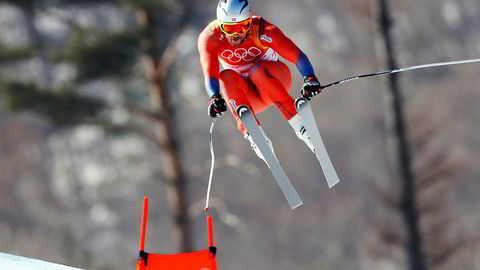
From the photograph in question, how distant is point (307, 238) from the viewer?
28.8m

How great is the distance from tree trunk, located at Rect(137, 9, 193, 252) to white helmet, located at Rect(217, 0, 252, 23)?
27.9 feet

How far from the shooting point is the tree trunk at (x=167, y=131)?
14.1 m

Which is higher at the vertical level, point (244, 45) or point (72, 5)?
point (72, 5)

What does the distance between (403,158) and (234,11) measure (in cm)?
832

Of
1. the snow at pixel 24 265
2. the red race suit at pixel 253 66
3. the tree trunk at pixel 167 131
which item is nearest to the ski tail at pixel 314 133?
the red race suit at pixel 253 66

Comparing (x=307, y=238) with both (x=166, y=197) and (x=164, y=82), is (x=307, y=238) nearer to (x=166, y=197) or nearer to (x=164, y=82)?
(x=166, y=197)

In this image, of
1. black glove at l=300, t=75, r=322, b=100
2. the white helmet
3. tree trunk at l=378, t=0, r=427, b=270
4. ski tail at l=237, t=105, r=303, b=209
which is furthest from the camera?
tree trunk at l=378, t=0, r=427, b=270

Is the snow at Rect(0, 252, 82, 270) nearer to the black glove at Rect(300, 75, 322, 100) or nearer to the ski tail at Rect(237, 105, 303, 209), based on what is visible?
the ski tail at Rect(237, 105, 303, 209)

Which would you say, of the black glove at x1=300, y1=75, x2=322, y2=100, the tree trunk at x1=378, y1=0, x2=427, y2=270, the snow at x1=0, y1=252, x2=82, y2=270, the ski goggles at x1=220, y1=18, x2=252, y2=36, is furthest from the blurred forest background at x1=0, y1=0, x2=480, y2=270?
the snow at x1=0, y1=252, x2=82, y2=270

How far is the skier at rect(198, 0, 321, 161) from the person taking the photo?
561cm

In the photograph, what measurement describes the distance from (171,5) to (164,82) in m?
Answer: 1.39

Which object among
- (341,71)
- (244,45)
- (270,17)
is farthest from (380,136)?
(244,45)

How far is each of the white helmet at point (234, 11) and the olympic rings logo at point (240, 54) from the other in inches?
14.2

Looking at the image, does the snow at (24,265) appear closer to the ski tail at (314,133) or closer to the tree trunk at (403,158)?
the ski tail at (314,133)
